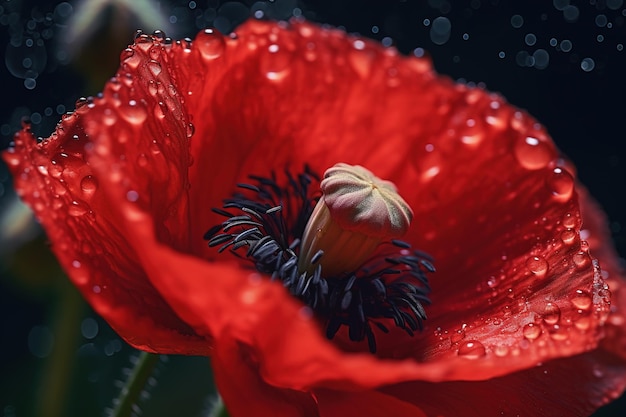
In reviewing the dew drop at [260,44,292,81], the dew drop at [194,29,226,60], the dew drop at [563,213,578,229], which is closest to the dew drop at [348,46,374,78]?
the dew drop at [260,44,292,81]

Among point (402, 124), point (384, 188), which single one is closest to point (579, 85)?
point (402, 124)

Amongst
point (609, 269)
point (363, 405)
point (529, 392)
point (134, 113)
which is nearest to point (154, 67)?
point (134, 113)

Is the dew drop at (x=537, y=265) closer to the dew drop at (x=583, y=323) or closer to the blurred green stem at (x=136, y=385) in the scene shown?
the dew drop at (x=583, y=323)

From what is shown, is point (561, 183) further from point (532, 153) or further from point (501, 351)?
point (501, 351)

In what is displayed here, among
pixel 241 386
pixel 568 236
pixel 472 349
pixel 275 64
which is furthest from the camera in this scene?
pixel 275 64

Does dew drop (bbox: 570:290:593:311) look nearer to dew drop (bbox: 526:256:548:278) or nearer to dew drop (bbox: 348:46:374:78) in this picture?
dew drop (bbox: 526:256:548:278)

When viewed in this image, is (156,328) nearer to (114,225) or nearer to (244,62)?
(114,225)

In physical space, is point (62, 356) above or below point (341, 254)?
below

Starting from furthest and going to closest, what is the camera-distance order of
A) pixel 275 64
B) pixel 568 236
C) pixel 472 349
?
1. pixel 275 64
2. pixel 568 236
3. pixel 472 349
